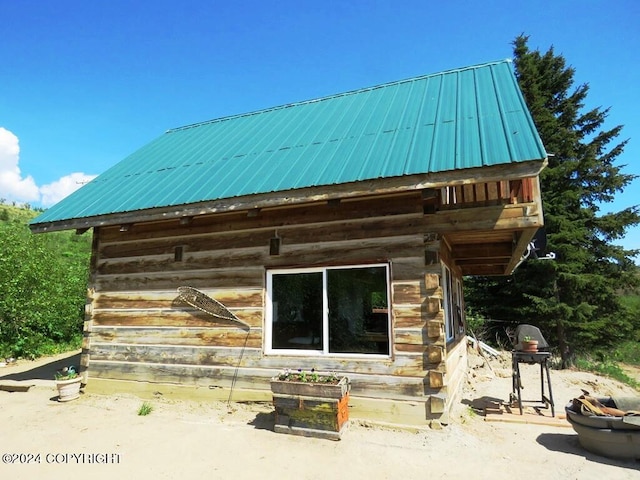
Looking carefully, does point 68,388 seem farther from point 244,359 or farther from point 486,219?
point 486,219

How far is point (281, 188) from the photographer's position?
5.89 m

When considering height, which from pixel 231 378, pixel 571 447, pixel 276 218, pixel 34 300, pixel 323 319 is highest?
pixel 276 218

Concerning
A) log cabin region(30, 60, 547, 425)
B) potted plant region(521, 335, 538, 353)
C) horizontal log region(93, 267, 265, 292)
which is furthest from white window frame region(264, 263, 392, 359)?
potted plant region(521, 335, 538, 353)

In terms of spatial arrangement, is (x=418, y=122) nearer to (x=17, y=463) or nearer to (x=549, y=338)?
(x=17, y=463)

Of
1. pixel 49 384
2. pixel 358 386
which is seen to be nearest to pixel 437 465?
pixel 358 386

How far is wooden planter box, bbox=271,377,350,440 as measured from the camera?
16.8ft

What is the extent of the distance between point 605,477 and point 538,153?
3.52 m

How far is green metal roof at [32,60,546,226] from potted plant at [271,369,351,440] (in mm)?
2627

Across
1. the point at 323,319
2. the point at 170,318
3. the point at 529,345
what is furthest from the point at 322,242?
the point at 529,345

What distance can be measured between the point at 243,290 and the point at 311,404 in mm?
2235

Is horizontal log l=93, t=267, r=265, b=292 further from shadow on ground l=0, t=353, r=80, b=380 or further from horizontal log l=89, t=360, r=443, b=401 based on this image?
shadow on ground l=0, t=353, r=80, b=380

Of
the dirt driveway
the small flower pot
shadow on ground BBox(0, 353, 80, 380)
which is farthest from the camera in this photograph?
shadow on ground BBox(0, 353, 80, 380)

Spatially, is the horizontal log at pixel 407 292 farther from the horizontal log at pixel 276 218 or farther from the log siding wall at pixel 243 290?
the horizontal log at pixel 276 218

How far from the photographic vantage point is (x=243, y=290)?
6.66 m
